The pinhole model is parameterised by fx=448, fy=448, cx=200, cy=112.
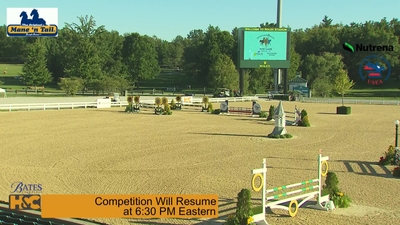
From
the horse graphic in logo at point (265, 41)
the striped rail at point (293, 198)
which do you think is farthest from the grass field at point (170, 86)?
the striped rail at point (293, 198)

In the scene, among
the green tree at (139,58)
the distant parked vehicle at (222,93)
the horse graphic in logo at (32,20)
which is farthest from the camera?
Answer: the green tree at (139,58)

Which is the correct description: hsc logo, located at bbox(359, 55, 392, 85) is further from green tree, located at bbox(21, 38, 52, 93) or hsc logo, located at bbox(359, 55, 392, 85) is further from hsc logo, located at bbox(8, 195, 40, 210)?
hsc logo, located at bbox(8, 195, 40, 210)

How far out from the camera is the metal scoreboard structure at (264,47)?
59062 mm

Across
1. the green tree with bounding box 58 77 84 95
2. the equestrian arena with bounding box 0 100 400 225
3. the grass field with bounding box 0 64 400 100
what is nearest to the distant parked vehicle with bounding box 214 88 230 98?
the grass field with bounding box 0 64 400 100

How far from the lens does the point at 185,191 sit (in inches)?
503

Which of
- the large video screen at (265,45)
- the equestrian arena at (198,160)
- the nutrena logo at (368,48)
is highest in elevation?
the nutrena logo at (368,48)

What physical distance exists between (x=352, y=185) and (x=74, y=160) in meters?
10.3

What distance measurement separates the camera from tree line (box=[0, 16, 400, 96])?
76.2 m

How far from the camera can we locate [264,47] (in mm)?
59375

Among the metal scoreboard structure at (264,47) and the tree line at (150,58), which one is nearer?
the metal scoreboard structure at (264,47)

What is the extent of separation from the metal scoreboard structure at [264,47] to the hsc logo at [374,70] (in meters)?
41.0

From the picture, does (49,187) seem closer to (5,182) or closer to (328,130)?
(5,182)

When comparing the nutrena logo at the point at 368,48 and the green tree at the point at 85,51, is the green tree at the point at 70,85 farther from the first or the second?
the nutrena logo at the point at 368,48

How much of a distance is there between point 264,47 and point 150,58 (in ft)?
141
